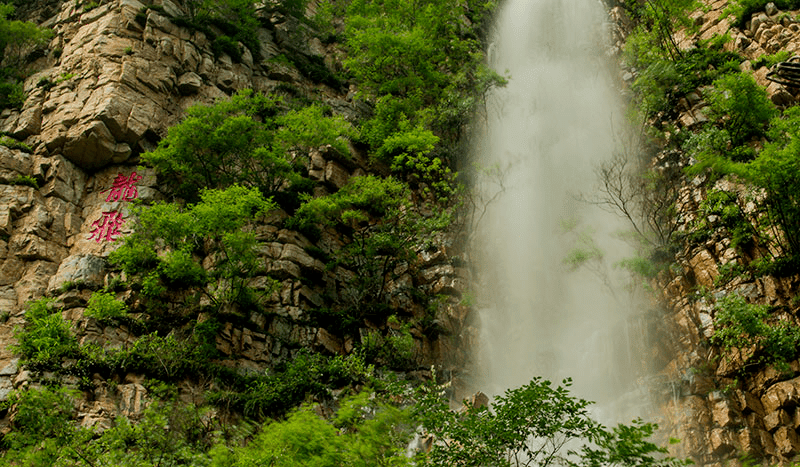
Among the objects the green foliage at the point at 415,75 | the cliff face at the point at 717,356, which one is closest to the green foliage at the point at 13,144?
the green foliage at the point at 415,75

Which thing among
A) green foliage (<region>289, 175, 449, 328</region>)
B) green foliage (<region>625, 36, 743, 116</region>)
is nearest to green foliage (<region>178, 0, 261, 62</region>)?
green foliage (<region>289, 175, 449, 328</region>)

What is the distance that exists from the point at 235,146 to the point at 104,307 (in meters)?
6.61

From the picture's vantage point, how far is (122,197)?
61.0ft

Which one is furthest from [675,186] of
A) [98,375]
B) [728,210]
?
[98,375]

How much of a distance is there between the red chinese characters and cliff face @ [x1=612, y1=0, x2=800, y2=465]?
16.0 m

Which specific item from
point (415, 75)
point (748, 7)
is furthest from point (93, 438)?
point (748, 7)

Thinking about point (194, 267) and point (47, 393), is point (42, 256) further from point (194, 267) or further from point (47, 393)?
point (47, 393)

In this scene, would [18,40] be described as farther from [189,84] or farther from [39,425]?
[39,425]

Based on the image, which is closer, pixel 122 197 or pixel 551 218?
pixel 122 197

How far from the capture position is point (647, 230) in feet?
62.7

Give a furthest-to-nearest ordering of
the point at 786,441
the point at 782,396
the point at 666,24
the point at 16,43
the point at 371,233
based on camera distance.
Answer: the point at 16,43, the point at 666,24, the point at 371,233, the point at 782,396, the point at 786,441

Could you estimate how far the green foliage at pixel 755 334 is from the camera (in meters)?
13.5

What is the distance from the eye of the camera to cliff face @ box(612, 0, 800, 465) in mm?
13469

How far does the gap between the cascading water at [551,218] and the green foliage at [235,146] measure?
22.3 feet
